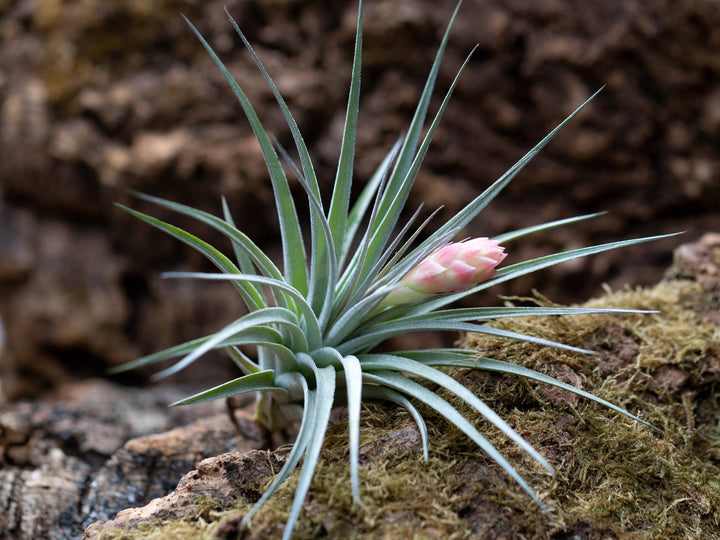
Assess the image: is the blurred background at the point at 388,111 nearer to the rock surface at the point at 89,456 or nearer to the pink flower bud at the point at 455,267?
the rock surface at the point at 89,456

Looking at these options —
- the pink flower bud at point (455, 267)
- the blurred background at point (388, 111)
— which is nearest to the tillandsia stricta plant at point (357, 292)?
the pink flower bud at point (455, 267)

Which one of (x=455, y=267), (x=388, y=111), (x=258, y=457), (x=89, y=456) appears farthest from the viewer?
(x=388, y=111)

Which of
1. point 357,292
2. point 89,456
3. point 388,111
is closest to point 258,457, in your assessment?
point 357,292

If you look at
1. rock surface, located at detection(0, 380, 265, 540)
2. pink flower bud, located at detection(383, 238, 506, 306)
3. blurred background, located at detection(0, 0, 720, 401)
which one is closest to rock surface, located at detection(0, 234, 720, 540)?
rock surface, located at detection(0, 380, 265, 540)

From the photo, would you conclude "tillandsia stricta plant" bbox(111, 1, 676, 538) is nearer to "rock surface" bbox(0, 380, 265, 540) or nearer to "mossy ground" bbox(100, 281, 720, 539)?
"mossy ground" bbox(100, 281, 720, 539)

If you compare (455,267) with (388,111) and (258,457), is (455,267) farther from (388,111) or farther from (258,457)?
(388,111)

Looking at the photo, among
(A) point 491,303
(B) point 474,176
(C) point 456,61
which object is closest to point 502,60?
(C) point 456,61

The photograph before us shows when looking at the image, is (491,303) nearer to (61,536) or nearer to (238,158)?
(238,158)

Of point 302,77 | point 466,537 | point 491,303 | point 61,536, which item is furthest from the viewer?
point 491,303
